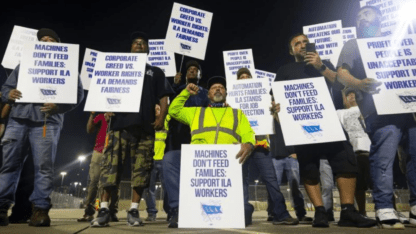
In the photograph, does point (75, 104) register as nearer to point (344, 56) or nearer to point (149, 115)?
point (149, 115)

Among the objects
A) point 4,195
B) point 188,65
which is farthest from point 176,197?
point 188,65

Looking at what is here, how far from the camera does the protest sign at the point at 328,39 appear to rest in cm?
609

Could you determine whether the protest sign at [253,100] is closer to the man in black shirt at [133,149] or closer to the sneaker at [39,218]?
the man in black shirt at [133,149]

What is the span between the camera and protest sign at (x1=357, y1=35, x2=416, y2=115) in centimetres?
283

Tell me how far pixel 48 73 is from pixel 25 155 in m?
1.04

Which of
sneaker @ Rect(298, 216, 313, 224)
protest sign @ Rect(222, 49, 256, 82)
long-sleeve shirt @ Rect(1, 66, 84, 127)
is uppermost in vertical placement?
protest sign @ Rect(222, 49, 256, 82)

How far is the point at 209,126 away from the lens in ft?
11.5

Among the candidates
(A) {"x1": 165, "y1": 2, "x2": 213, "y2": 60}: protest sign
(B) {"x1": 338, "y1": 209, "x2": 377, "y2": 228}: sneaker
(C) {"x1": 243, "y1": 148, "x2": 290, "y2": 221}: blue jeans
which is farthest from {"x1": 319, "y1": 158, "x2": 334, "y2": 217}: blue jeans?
(A) {"x1": 165, "y1": 2, "x2": 213, "y2": 60}: protest sign

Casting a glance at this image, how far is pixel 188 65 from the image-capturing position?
15.8 ft

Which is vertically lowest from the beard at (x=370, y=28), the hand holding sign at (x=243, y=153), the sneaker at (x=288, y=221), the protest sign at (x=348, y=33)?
the sneaker at (x=288, y=221)

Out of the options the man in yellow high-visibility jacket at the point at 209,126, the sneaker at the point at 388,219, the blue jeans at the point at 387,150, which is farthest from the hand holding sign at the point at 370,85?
A: the man in yellow high-visibility jacket at the point at 209,126

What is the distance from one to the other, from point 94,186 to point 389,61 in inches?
196

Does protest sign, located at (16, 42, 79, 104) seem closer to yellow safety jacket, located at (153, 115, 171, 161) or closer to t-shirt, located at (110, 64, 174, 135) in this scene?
t-shirt, located at (110, 64, 174, 135)

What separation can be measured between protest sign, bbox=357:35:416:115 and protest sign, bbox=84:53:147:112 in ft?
8.60
